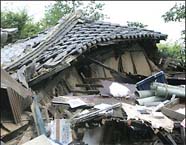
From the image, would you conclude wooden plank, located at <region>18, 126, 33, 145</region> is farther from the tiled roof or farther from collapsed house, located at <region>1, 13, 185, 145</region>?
the tiled roof

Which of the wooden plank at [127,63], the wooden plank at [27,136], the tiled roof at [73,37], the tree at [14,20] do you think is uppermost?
the tiled roof at [73,37]

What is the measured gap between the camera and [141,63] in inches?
386

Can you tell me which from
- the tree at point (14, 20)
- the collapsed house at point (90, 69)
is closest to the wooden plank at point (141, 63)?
the collapsed house at point (90, 69)

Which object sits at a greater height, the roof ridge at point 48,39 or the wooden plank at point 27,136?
the roof ridge at point 48,39

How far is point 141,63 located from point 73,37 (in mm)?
2040

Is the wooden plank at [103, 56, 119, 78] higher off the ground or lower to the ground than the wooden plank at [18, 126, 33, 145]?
higher

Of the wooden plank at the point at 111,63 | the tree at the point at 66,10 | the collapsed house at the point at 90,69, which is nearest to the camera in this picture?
the collapsed house at the point at 90,69

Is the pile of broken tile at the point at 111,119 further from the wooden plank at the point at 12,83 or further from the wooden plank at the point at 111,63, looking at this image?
the wooden plank at the point at 111,63

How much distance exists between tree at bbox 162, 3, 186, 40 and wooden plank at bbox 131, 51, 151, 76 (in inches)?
134

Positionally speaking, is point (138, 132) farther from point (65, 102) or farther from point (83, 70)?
point (83, 70)

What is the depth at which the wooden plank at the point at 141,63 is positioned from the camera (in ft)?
31.6

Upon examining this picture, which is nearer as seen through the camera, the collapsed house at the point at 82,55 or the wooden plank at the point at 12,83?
the wooden plank at the point at 12,83

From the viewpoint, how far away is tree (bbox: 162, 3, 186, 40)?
498 inches

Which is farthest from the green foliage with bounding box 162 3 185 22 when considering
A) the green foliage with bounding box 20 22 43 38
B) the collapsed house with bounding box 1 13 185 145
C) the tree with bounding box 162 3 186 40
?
the green foliage with bounding box 20 22 43 38
